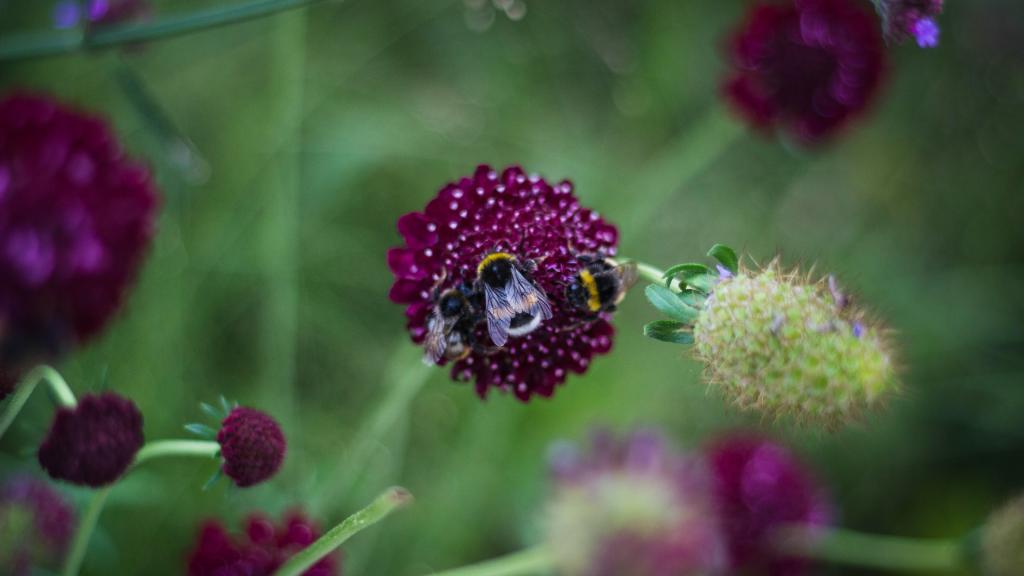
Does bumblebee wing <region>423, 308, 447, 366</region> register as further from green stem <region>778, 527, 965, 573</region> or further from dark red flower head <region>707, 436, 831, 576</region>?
green stem <region>778, 527, 965, 573</region>

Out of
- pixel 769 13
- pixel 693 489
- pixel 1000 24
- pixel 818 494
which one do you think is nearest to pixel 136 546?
pixel 693 489

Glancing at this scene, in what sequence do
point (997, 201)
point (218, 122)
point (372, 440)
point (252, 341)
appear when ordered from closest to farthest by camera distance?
point (372, 440) → point (252, 341) → point (218, 122) → point (997, 201)

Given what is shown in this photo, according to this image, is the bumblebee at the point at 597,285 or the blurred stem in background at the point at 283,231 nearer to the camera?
the bumblebee at the point at 597,285

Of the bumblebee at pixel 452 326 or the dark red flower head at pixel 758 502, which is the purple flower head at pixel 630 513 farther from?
the bumblebee at pixel 452 326

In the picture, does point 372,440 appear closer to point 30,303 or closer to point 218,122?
point 30,303

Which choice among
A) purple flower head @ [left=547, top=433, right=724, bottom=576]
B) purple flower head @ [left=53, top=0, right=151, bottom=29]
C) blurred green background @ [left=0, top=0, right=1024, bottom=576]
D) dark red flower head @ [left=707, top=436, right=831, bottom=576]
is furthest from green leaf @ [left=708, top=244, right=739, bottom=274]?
purple flower head @ [left=53, top=0, right=151, bottom=29]

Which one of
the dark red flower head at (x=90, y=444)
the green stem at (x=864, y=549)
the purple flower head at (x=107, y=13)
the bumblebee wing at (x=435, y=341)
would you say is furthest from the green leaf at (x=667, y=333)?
the purple flower head at (x=107, y=13)

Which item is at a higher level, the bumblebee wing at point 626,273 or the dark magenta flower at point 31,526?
the bumblebee wing at point 626,273

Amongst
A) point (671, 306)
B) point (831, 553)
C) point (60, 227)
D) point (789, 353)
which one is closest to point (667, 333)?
point (671, 306)
